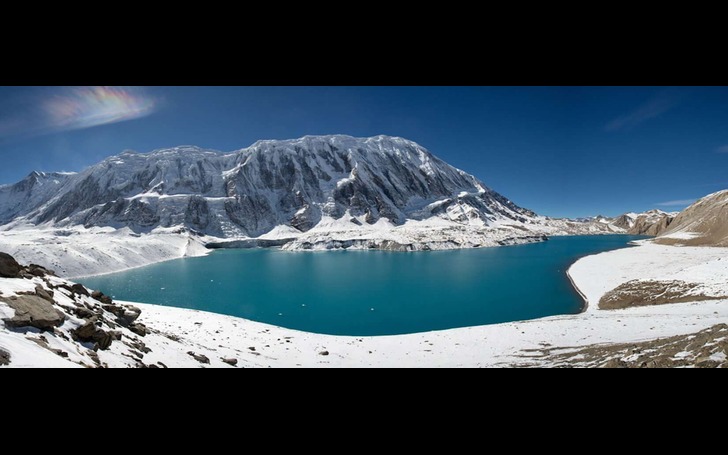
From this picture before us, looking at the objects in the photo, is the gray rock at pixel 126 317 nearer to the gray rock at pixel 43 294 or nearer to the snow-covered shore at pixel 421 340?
the snow-covered shore at pixel 421 340

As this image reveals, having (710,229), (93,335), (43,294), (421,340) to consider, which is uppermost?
(710,229)

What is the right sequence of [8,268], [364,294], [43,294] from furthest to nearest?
[364,294], [8,268], [43,294]

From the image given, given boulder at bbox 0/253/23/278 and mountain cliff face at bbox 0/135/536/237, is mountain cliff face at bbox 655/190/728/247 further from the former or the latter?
mountain cliff face at bbox 0/135/536/237

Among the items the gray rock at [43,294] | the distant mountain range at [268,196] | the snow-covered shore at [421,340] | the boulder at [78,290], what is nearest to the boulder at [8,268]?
the gray rock at [43,294]

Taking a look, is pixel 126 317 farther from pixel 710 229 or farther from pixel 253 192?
pixel 253 192

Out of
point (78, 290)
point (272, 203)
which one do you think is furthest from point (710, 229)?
point (272, 203)
